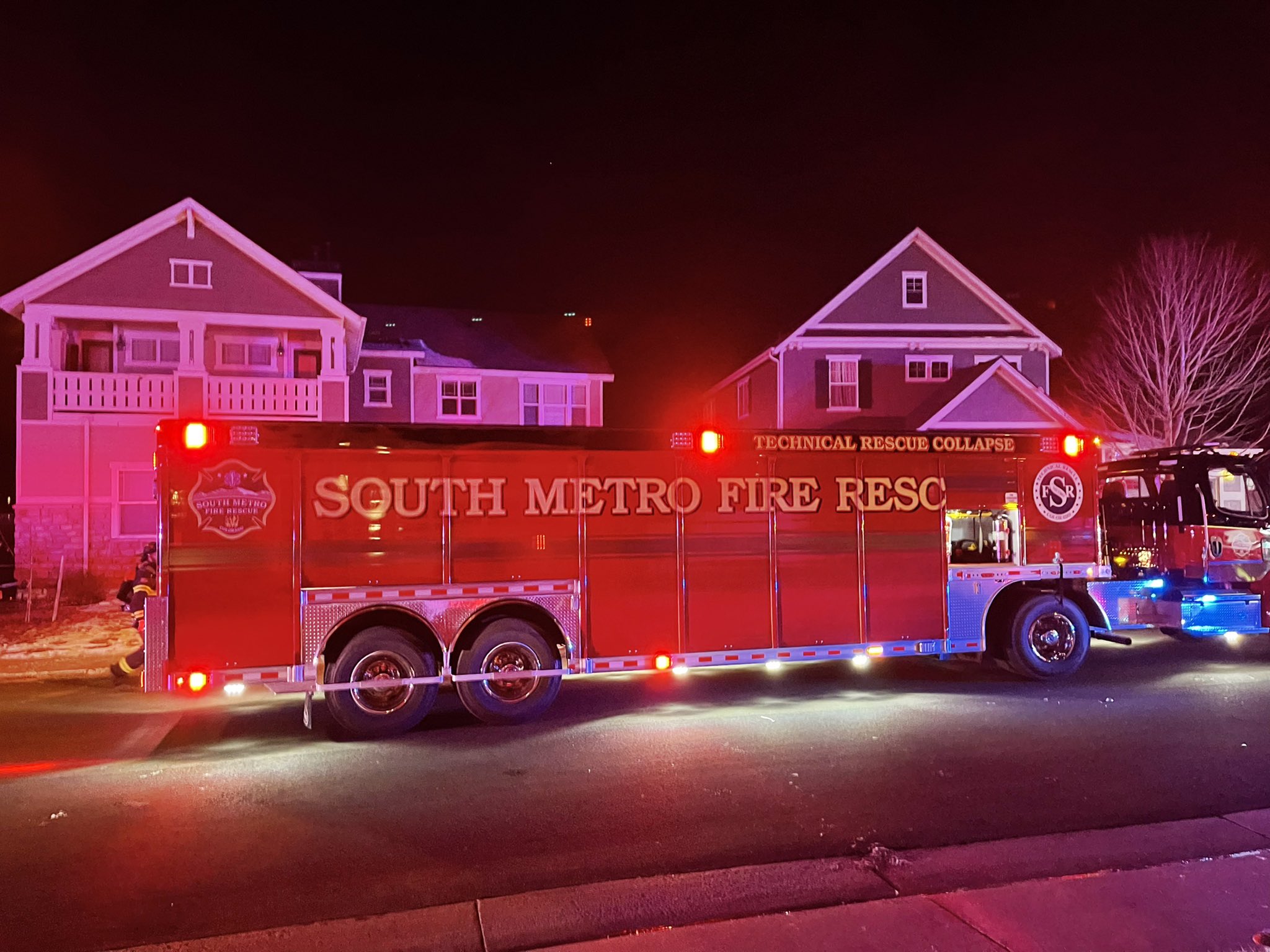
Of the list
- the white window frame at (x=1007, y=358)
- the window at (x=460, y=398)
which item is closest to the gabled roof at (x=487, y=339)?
the window at (x=460, y=398)

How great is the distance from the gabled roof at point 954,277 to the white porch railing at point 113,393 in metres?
16.4

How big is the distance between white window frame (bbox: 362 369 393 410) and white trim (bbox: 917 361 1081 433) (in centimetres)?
1493

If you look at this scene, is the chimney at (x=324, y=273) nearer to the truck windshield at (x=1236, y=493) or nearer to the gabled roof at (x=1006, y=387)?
the gabled roof at (x=1006, y=387)

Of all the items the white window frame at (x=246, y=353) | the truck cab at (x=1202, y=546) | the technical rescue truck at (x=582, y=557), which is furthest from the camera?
the white window frame at (x=246, y=353)

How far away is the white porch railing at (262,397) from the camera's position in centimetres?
2017

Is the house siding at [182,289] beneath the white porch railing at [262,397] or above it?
above

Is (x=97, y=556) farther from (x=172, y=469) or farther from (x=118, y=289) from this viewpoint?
(x=172, y=469)

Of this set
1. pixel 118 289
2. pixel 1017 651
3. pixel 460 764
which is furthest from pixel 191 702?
pixel 118 289

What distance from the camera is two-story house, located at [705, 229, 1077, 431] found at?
81.6ft

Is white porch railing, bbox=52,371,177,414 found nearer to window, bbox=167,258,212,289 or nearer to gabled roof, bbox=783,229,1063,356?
window, bbox=167,258,212,289

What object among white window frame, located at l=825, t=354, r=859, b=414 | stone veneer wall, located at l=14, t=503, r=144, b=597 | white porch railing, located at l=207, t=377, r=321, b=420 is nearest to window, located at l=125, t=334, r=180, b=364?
white porch railing, located at l=207, t=377, r=321, b=420

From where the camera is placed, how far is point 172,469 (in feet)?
23.2

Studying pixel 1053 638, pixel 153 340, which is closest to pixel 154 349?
pixel 153 340

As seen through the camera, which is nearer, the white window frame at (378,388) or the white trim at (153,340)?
the white trim at (153,340)
